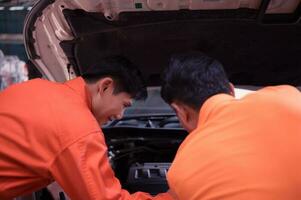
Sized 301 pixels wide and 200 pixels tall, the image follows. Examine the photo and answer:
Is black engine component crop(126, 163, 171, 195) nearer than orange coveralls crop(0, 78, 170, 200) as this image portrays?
No

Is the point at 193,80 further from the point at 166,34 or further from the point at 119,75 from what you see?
the point at 166,34

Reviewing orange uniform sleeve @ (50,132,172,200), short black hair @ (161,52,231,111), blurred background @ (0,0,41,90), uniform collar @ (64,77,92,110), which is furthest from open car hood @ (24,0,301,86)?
blurred background @ (0,0,41,90)

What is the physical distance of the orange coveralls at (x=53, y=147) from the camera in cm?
130

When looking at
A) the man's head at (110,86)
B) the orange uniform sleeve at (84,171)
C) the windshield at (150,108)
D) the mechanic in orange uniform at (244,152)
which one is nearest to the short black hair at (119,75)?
the man's head at (110,86)

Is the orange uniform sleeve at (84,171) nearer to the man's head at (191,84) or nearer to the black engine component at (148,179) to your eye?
the man's head at (191,84)

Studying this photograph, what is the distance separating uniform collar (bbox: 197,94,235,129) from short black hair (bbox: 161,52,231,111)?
0.06 meters

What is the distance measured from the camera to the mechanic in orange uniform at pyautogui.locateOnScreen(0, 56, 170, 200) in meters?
1.30

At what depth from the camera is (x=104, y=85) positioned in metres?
1.57

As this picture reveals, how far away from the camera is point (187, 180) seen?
954 millimetres

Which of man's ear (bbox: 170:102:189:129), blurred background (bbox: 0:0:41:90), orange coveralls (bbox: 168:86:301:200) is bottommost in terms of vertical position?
blurred background (bbox: 0:0:41:90)

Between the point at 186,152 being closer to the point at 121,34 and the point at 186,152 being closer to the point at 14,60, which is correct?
the point at 121,34

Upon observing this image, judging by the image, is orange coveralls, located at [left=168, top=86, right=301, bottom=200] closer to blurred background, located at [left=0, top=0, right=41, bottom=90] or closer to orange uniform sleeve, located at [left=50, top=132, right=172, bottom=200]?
orange uniform sleeve, located at [left=50, top=132, right=172, bottom=200]

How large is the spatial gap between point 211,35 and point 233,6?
237 millimetres

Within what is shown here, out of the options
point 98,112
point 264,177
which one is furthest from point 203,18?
point 264,177
